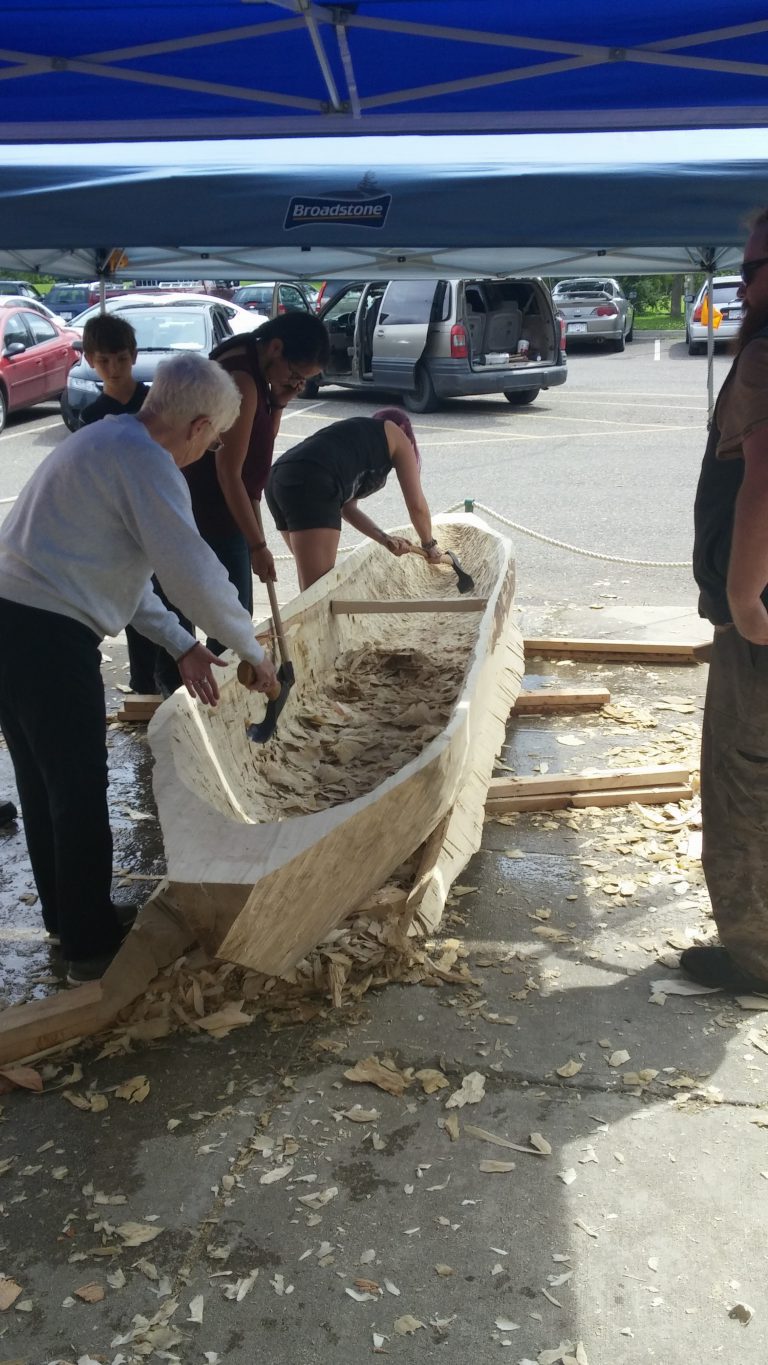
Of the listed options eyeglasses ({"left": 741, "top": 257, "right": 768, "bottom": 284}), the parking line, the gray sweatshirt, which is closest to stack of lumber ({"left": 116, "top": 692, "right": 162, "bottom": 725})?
the gray sweatshirt

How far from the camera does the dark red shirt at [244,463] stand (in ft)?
14.4

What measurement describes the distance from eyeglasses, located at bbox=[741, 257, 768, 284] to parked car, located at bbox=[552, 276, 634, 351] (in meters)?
22.6

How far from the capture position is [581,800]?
15.0 ft

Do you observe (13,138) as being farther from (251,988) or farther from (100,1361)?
(100,1361)

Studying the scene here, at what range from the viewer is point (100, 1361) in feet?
7.00

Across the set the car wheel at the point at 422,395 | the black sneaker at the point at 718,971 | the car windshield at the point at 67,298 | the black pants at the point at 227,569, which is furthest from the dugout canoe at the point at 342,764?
the car windshield at the point at 67,298

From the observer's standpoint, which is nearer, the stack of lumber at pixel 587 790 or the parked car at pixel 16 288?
the stack of lumber at pixel 587 790

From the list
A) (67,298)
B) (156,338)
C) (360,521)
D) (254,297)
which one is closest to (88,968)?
(360,521)

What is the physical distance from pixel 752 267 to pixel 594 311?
2310 centimetres

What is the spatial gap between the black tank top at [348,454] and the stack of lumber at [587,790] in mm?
1603

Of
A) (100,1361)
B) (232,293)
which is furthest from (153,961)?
(232,293)

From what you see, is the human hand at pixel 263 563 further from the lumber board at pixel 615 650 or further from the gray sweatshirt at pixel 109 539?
the lumber board at pixel 615 650

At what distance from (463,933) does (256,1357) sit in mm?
1673

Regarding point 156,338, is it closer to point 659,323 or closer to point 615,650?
point 615,650
